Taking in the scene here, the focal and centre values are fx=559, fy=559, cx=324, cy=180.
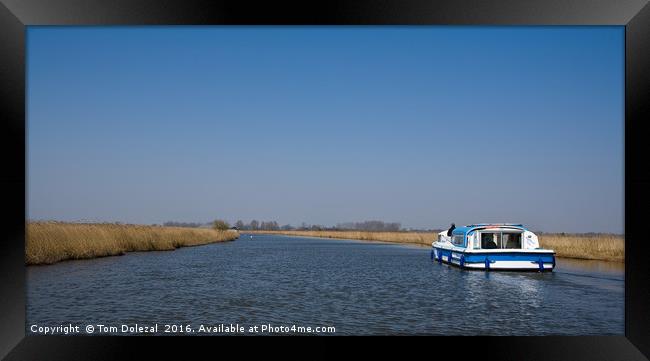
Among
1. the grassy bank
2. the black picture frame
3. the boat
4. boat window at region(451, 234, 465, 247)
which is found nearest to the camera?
the black picture frame

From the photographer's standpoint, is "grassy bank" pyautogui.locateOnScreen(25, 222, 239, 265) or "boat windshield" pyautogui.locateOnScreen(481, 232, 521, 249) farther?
"boat windshield" pyautogui.locateOnScreen(481, 232, 521, 249)

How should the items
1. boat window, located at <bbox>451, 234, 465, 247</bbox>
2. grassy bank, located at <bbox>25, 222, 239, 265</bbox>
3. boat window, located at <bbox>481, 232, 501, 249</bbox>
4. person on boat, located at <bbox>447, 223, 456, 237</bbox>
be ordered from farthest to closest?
person on boat, located at <bbox>447, 223, 456, 237</bbox>, boat window, located at <bbox>451, 234, 465, 247</bbox>, boat window, located at <bbox>481, 232, 501, 249</bbox>, grassy bank, located at <bbox>25, 222, 239, 265</bbox>

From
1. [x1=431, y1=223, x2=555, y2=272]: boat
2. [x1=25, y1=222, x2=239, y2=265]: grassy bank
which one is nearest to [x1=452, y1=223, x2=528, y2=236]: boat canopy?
[x1=431, y1=223, x2=555, y2=272]: boat

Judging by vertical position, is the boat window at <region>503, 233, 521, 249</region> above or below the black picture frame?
below

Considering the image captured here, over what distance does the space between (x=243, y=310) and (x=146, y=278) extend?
7.99 metres

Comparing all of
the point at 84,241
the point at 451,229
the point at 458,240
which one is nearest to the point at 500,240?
the point at 458,240

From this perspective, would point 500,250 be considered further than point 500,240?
No

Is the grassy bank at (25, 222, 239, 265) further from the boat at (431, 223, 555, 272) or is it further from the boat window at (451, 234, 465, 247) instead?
the boat window at (451, 234, 465, 247)

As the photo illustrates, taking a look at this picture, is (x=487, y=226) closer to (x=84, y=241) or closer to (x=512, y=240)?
(x=512, y=240)

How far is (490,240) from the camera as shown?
83.9ft

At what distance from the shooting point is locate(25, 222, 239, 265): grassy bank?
74.6ft

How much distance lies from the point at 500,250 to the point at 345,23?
19141 millimetres

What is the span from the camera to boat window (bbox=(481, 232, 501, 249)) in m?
25.4

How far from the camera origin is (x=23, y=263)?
6402mm
